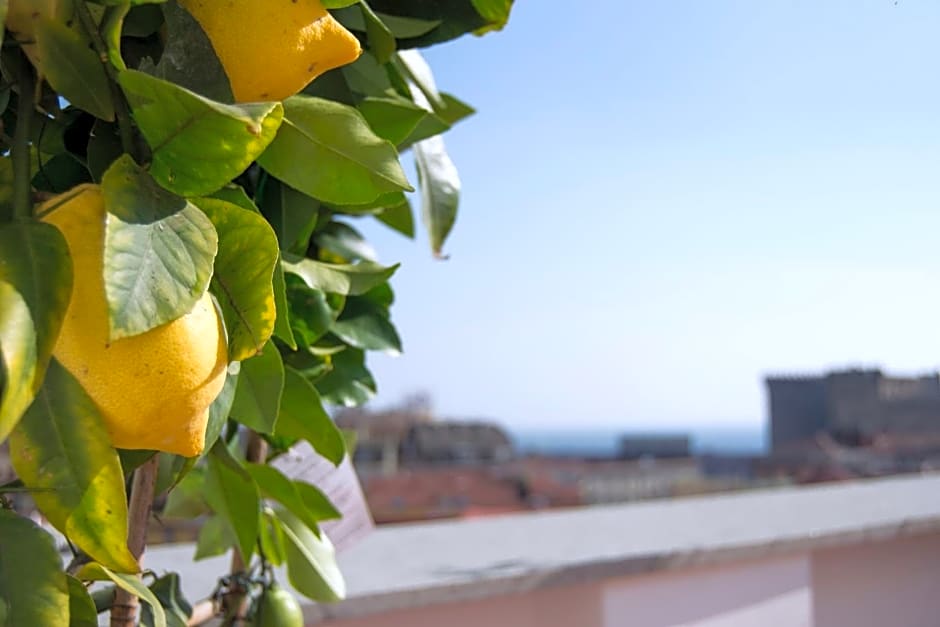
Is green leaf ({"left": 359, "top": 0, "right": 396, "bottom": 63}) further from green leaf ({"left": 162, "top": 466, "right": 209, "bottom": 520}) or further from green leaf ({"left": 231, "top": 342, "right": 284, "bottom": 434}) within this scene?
green leaf ({"left": 162, "top": 466, "right": 209, "bottom": 520})

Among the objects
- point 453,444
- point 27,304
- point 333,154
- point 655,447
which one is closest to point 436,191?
point 333,154

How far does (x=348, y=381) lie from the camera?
1.70 ft

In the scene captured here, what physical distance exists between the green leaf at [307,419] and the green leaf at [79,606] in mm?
149

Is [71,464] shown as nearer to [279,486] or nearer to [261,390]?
A: [261,390]

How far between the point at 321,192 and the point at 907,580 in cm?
137

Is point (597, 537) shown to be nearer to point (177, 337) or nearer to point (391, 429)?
point (177, 337)

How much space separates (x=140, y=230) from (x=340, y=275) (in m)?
0.18

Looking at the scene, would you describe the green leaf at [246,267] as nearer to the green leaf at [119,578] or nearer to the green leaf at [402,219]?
the green leaf at [119,578]

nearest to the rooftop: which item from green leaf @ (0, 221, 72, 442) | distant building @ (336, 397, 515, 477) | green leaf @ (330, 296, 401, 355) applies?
green leaf @ (330, 296, 401, 355)

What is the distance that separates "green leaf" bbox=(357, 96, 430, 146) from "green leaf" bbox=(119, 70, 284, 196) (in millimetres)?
133

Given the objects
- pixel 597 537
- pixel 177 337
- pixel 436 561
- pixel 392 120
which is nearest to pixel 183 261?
pixel 177 337

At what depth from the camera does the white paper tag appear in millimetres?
590

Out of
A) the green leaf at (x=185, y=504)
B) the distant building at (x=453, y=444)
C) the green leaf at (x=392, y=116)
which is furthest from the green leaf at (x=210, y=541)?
the distant building at (x=453, y=444)

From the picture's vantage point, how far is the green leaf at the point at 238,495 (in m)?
0.43
